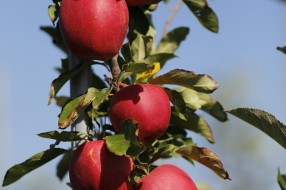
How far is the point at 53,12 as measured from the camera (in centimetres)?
182

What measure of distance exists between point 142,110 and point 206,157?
0.73ft

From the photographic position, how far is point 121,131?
1.68 metres

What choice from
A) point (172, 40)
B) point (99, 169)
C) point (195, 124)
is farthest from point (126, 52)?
point (172, 40)

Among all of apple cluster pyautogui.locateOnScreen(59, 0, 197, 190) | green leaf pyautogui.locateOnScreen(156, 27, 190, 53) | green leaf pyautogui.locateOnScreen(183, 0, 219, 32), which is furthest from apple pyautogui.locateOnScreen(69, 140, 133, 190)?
green leaf pyautogui.locateOnScreen(156, 27, 190, 53)

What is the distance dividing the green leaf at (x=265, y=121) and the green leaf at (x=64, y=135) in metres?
0.40

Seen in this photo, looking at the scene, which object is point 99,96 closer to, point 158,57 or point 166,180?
point 166,180

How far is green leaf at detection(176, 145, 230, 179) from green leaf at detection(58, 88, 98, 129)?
0.29m

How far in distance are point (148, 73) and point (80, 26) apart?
24 centimetres

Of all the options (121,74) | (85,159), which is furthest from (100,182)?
(121,74)

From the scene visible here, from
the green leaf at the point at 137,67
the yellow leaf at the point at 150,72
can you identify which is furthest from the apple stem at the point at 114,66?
the green leaf at the point at 137,67

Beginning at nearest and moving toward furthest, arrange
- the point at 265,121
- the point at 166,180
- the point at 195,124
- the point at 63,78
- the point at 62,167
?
the point at 265,121 < the point at 166,180 < the point at 63,78 < the point at 195,124 < the point at 62,167

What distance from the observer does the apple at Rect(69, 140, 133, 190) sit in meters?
1.66

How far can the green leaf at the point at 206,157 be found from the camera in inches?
69.8

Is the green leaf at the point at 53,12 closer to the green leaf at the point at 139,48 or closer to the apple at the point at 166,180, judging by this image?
the green leaf at the point at 139,48
